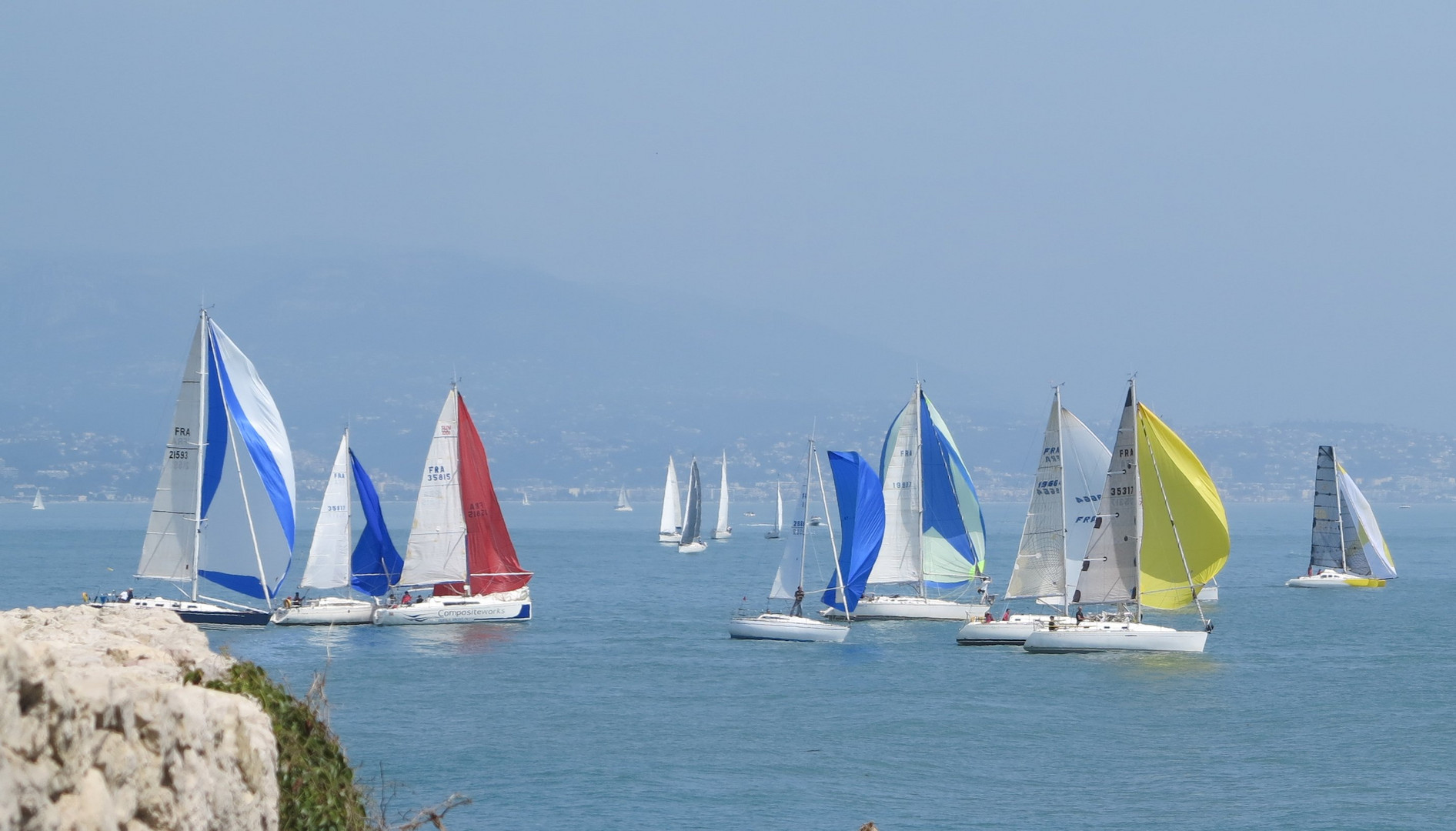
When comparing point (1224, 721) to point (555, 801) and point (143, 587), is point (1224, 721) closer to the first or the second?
point (555, 801)

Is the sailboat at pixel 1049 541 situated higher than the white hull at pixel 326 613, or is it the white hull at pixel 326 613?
the sailboat at pixel 1049 541

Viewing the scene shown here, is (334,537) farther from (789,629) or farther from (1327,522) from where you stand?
(1327,522)

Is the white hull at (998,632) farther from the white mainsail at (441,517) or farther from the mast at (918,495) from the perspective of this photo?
the white mainsail at (441,517)

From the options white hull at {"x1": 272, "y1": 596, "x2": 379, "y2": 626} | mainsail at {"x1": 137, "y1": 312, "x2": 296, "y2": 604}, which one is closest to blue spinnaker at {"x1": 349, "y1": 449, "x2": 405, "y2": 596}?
white hull at {"x1": 272, "y1": 596, "x2": 379, "y2": 626}

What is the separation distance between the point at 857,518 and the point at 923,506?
17.4ft

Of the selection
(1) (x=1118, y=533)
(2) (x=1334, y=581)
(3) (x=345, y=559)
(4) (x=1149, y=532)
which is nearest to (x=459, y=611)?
(3) (x=345, y=559)

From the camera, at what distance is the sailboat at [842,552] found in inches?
1917

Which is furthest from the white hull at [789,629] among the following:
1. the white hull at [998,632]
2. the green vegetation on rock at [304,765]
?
the green vegetation on rock at [304,765]

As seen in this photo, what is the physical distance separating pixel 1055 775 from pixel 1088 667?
15.1 m

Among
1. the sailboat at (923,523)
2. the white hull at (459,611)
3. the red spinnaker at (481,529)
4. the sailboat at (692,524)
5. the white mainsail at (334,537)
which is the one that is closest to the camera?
the white mainsail at (334,537)

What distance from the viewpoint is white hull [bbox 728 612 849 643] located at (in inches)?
1882

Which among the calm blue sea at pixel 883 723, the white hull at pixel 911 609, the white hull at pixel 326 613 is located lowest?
the calm blue sea at pixel 883 723

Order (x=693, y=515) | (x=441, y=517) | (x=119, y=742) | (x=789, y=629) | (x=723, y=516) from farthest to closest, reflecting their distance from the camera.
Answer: (x=723, y=516), (x=693, y=515), (x=441, y=517), (x=789, y=629), (x=119, y=742)

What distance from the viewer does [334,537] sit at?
5178cm
